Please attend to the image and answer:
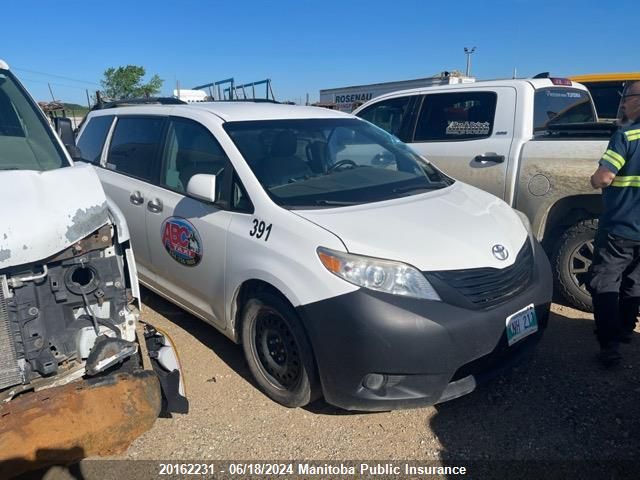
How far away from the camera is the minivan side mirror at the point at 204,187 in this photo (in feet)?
10.3

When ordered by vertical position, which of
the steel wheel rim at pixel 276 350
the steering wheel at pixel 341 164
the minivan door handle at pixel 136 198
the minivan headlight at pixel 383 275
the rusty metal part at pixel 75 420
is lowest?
the steel wheel rim at pixel 276 350

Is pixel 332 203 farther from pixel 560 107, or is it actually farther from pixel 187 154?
pixel 560 107

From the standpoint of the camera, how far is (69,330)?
2266mm

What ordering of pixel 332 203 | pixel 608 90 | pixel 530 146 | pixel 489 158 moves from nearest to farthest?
pixel 332 203 < pixel 530 146 < pixel 489 158 < pixel 608 90

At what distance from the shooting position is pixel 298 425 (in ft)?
9.73

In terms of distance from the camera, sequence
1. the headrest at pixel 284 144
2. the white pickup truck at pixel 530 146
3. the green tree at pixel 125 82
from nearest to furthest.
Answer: the headrest at pixel 284 144, the white pickup truck at pixel 530 146, the green tree at pixel 125 82

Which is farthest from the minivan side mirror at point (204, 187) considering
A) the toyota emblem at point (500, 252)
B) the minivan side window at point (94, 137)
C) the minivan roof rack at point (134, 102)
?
the minivan roof rack at point (134, 102)

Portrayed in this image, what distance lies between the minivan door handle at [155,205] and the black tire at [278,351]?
120 cm

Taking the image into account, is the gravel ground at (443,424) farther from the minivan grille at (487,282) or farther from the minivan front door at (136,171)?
the minivan front door at (136,171)

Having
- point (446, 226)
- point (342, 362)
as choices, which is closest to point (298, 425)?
point (342, 362)

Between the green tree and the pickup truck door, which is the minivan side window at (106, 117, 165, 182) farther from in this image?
the green tree

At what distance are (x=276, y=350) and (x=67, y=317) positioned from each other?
1.25 m

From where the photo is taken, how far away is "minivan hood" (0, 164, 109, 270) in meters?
2.04

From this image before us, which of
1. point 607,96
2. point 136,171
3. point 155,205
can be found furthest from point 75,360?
point 607,96
